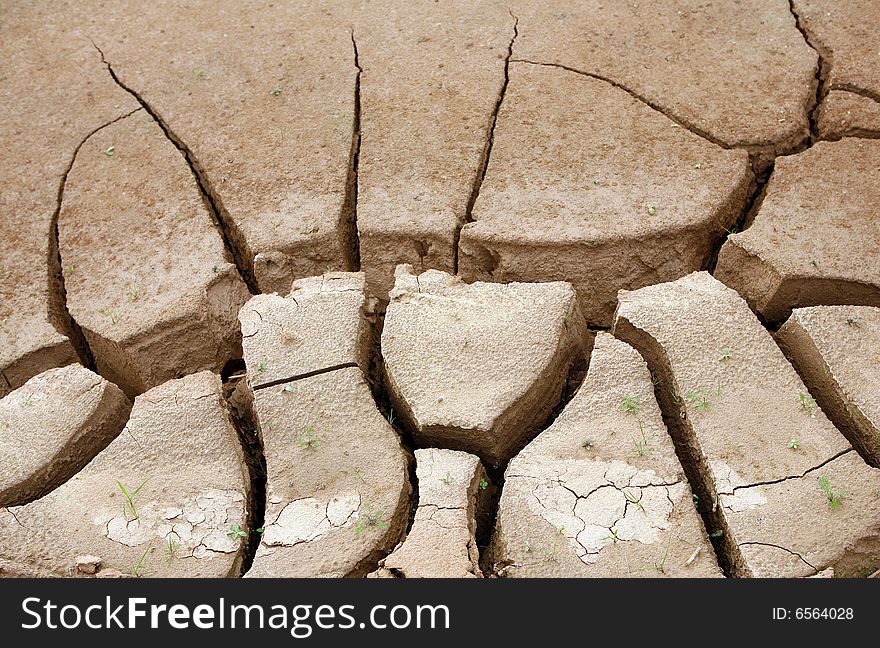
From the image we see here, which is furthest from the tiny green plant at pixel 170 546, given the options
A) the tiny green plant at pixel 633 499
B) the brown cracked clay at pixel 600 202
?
the brown cracked clay at pixel 600 202

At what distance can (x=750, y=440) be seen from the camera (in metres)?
2.08

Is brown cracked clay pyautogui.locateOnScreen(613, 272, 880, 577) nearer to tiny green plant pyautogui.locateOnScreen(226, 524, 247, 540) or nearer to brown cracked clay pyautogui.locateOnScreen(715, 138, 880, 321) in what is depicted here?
brown cracked clay pyautogui.locateOnScreen(715, 138, 880, 321)

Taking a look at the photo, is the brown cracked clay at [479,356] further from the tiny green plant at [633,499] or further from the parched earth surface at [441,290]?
the tiny green plant at [633,499]

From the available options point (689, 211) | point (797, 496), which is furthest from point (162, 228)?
point (797, 496)

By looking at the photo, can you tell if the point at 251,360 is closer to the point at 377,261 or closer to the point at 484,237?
the point at 377,261

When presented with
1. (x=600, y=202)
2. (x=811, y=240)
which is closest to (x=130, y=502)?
(x=600, y=202)

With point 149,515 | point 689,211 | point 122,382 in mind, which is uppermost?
point 689,211

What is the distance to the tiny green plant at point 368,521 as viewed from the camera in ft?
6.54

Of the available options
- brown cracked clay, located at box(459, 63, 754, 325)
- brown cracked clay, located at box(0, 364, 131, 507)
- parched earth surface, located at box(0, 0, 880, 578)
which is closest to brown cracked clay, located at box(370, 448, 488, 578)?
parched earth surface, located at box(0, 0, 880, 578)

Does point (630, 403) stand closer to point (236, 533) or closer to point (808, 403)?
point (808, 403)

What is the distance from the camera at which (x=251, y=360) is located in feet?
7.69

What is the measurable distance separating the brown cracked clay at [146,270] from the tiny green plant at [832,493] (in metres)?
1.56

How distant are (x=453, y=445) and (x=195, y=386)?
675mm

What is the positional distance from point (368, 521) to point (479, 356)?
0.50 metres
